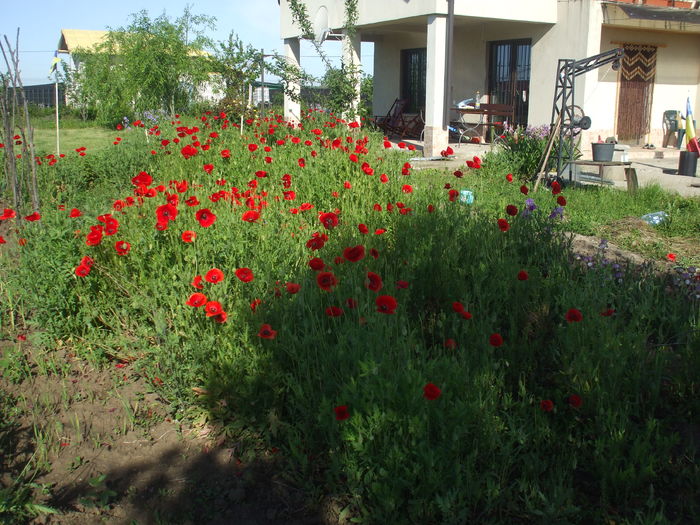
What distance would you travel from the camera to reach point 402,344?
7.97 ft

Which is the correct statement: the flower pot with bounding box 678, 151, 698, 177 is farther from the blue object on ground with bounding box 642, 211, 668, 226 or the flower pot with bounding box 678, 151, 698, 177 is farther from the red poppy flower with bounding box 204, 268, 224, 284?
the red poppy flower with bounding box 204, 268, 224, 284

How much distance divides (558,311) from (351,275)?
1.05 metres

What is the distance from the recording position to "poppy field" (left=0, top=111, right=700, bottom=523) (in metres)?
2.20

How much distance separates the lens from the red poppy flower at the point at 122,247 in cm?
323

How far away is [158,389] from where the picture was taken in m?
3.02

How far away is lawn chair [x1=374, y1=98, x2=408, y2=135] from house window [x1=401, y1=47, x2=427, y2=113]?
220mm

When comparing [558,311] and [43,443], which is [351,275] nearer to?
[558,311]

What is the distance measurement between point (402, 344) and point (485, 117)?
13496 mm

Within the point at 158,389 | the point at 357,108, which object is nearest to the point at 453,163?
the point at 357,108

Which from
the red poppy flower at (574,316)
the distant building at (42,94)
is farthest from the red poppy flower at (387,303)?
the distant building at (42,94)

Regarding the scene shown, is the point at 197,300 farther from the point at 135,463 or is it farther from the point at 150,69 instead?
the point at 150,69

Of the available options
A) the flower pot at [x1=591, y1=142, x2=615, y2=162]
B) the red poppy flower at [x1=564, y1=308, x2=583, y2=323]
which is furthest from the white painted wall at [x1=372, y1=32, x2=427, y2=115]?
the red poppy flower at [x1=564, y1=308, x2=583, y2=323]

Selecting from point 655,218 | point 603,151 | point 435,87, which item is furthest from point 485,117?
point 655,218

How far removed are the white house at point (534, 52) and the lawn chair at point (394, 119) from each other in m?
0.39
